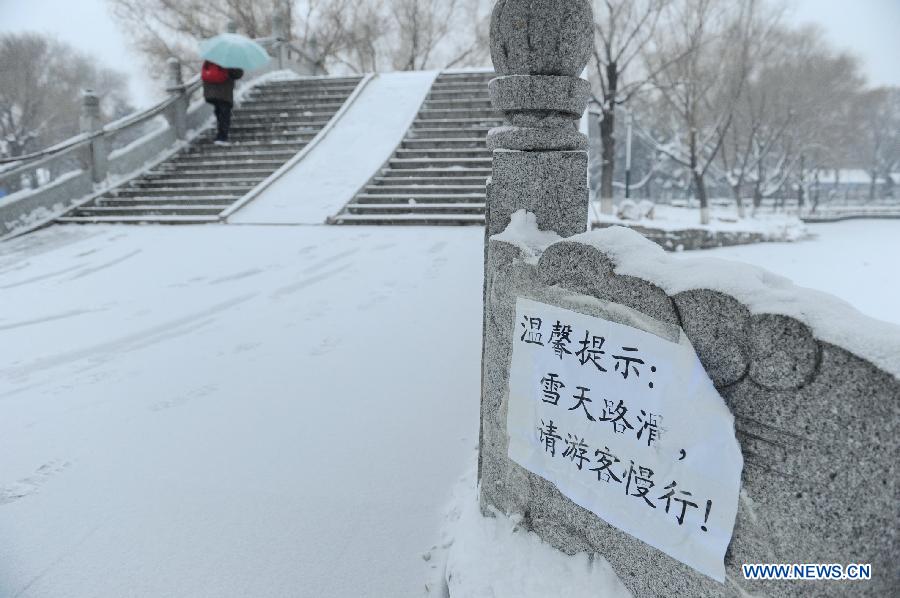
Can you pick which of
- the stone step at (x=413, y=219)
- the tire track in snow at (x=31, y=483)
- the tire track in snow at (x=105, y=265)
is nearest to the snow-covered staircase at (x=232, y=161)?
the tire track in snow at (x=105, y=265)

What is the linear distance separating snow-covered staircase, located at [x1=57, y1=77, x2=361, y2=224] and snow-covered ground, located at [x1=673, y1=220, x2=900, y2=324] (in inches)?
340

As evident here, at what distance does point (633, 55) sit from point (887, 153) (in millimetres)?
40972

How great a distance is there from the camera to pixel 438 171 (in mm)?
10367

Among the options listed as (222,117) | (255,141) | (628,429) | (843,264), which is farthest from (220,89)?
(843,264)

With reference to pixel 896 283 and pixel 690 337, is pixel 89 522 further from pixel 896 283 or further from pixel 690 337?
pixel 896 283

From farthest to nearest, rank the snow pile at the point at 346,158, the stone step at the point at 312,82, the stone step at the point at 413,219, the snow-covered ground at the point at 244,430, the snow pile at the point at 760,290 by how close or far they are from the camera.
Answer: the stone step at the point at 312,82, the snow pile at the point at 346,158, the stone step at the point at 413,219, the snow-covered ground at the point at 244,430, the snow pile at the point at 760,290

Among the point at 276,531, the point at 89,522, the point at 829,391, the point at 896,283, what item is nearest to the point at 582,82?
the point at 829,391

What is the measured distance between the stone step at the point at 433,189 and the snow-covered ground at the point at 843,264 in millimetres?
4057

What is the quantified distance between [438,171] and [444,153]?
2.75 ft

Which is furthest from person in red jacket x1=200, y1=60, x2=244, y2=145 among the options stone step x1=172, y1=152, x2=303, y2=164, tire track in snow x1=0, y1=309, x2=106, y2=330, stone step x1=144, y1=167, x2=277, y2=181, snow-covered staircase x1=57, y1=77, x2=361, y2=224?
tire track in snow x1=0, y1=309, x2=106, y2=330

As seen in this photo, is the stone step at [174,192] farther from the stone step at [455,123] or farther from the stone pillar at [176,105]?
the stone step at [455,123]

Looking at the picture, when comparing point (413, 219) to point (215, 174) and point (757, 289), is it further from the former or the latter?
point (757, 289)

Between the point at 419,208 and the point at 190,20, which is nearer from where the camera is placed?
the point at 419,208

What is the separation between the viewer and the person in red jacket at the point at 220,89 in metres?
11.7
